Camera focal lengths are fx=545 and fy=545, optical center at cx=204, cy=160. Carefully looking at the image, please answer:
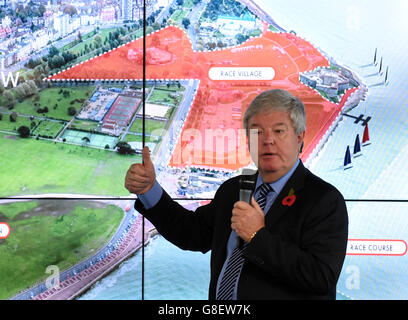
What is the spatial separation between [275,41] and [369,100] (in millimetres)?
555

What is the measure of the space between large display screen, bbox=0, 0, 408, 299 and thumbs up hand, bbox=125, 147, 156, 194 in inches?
41.9

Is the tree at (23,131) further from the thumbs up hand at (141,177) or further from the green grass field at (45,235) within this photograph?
the thumbs up hand at (141,177)

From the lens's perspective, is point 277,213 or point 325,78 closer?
point 277,213

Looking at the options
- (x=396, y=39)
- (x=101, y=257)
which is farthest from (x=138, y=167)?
(x=396, y=39)

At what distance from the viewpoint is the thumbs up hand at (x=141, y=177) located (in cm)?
162

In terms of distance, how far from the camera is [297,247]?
1298 millimetres

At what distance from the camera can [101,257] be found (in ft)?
9.16

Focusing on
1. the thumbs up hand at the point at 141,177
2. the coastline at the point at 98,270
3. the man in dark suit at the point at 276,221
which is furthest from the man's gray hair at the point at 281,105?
the coastline at the point at 98,270

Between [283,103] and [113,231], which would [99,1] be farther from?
[283,103]

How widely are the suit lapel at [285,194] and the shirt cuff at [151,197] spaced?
0.40 metres

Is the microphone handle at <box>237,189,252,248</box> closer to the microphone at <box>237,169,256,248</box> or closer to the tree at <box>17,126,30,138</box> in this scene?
the microphone at <box>237,169,256,248</box>

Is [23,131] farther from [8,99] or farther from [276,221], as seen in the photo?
[276,221]

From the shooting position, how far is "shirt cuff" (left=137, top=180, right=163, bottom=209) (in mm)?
1650

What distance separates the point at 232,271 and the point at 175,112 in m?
1.41
